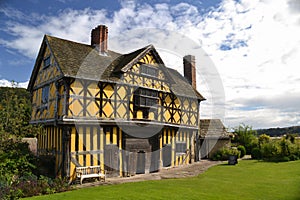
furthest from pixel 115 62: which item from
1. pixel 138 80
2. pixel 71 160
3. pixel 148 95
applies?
pixel 71 160

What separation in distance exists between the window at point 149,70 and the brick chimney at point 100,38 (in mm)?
3022

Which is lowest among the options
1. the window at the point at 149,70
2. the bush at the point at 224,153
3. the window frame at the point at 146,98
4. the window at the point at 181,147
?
the bush at the point at 224,153

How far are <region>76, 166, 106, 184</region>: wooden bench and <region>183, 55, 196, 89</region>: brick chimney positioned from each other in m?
13.5

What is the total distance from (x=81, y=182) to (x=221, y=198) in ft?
23.3

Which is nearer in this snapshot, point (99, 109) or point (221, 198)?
point (221, 198)

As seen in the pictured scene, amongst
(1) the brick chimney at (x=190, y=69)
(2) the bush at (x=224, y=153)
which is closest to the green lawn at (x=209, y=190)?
(2) the bush at (x=224, y=153)

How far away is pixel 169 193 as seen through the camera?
33.7 ft

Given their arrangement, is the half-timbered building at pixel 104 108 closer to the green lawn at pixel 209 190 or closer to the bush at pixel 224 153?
the green lawn at pixel 209 190

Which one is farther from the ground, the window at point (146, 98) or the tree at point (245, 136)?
the window at point (146, 98)

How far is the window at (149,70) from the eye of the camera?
58.1 ft

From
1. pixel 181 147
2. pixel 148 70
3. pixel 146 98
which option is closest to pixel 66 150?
pixel 146 98

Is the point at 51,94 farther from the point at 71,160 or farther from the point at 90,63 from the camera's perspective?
the point at 71,160

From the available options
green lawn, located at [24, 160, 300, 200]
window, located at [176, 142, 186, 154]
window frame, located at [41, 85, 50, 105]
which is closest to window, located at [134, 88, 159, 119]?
window, located at [176, 142, 186, 154]

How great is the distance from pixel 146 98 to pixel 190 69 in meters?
8.76
